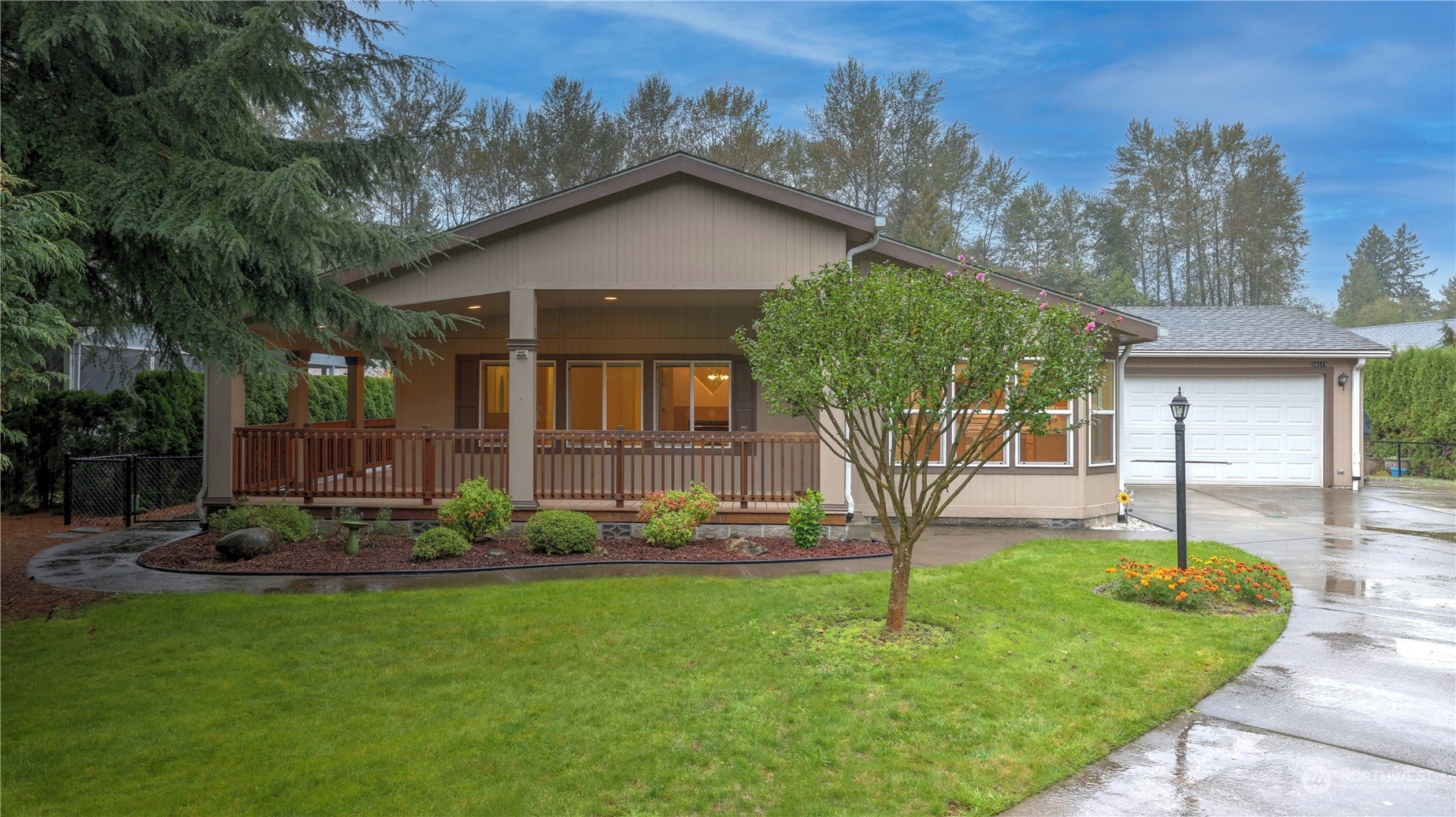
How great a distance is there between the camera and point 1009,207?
32469 millimetres

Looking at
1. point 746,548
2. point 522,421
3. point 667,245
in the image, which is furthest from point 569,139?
point 746,548

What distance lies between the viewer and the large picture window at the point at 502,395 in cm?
1361

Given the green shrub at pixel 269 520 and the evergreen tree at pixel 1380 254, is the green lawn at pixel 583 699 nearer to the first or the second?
the green shrub at pixel 269 520

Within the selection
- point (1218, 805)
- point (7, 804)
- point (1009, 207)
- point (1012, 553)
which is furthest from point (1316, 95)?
point (7, 804)

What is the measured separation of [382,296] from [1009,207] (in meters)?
27.4

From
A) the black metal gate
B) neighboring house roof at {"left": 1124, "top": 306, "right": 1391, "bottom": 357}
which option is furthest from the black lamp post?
the black metal gate

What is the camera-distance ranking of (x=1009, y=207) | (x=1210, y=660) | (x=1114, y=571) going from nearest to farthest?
1. (x=1210, y=660)
2. (x=1114, y=571)
3. (x=1009, y=207)

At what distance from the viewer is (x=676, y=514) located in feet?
31.4

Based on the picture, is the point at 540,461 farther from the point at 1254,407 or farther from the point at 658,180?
the point at 1254,407

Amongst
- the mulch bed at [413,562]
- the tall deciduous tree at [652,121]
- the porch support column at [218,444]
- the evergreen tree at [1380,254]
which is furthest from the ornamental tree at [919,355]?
the evergreen tree at [1380,254]

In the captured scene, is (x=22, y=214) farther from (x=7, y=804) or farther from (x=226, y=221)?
(x=7, y=804)

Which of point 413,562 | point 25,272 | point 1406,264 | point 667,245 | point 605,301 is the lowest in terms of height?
point 413,562

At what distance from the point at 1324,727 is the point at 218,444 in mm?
11584

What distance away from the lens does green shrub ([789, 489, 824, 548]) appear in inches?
375
